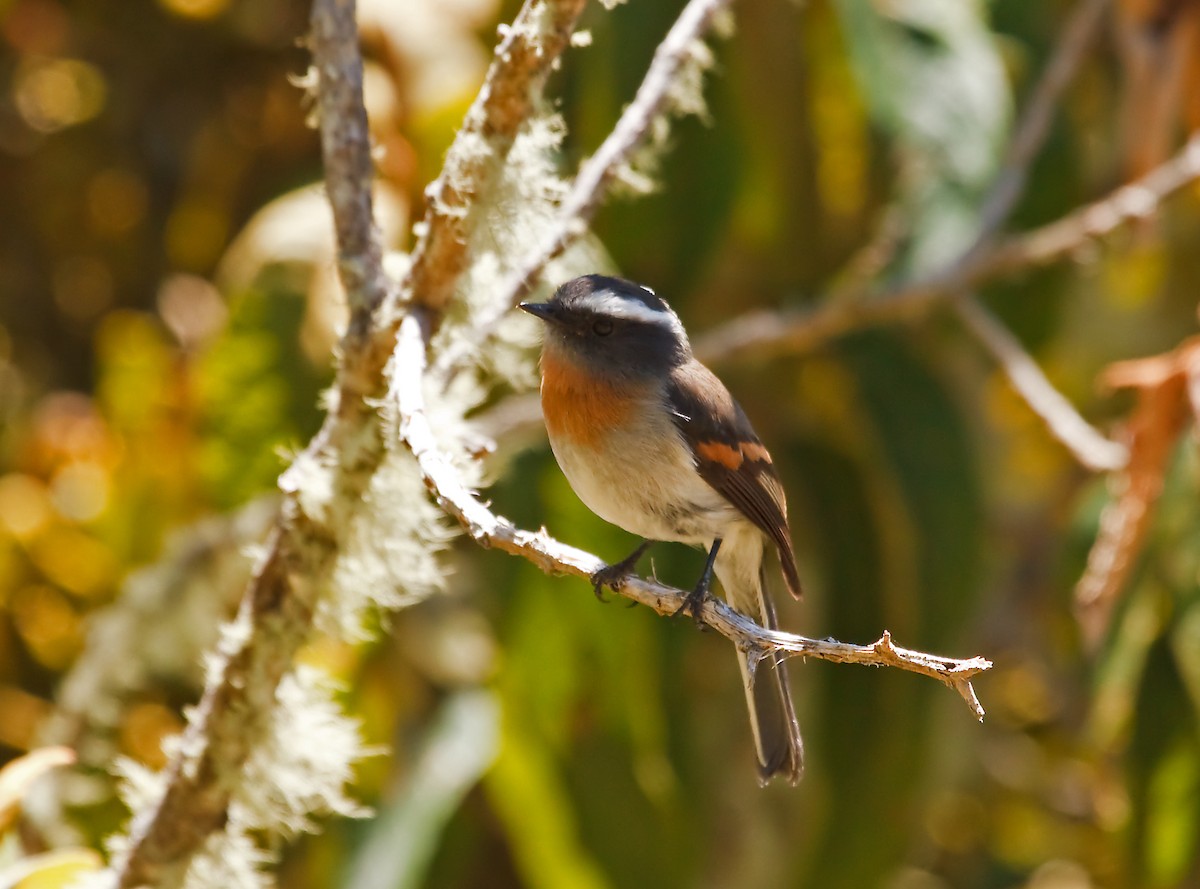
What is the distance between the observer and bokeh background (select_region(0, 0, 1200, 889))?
2.86 metres

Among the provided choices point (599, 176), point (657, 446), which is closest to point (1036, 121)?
point (657, 446)

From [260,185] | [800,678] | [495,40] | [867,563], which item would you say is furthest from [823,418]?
[260,185]

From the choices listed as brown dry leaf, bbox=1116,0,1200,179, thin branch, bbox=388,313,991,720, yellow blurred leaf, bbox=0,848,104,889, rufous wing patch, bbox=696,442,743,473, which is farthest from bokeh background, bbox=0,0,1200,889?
thin branch, bbox=388,313,991,720

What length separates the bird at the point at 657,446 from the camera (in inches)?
77.3

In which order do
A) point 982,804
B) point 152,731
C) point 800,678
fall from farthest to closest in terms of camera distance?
point 982,804, point 800,678, point 152,731

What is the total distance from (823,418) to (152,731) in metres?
1.84

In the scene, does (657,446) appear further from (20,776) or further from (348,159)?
(20,776)

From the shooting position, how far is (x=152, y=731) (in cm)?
287

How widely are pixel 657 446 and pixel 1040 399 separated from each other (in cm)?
101

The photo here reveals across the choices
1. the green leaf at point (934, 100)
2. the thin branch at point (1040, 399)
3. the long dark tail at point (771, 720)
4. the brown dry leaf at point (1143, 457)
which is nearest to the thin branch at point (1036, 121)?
the green leaf at point (934, 100)

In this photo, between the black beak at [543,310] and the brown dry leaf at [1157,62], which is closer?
the black beak at [543,310]

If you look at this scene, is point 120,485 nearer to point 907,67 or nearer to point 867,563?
point 867,563

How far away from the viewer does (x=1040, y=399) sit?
2609 mm

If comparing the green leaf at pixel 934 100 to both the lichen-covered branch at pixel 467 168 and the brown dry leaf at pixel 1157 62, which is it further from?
the lichen-covered branch at pixel 467 168
